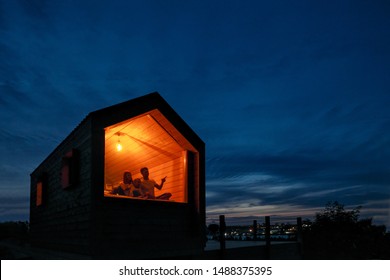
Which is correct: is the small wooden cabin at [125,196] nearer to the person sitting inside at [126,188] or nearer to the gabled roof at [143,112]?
the gabled roof at [143,112]

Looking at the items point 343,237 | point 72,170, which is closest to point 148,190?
point 72,170

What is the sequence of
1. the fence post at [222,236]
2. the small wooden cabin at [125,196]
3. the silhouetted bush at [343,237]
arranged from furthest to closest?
the silhouetted bush at [343,237] < the fence post at [222,236] < the small wooden cabin at [125,196]

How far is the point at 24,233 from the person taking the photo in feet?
68.3

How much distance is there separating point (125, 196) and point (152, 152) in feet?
10.2

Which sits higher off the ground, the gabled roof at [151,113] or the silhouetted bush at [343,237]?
the gabled roof at [151,113]

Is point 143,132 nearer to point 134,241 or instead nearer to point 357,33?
point 134,241

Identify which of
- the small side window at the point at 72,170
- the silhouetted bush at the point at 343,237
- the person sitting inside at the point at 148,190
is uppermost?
the small side window at the point at 72,170

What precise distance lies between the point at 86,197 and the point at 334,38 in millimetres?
13795

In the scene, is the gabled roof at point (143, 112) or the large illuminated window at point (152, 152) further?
the large illuminated window at point (152, 152)

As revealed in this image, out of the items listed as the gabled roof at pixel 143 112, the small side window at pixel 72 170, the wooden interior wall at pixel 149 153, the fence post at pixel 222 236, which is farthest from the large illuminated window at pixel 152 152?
the fence post at pixel 222 236

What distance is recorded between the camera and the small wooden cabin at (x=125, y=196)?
25.9 ft

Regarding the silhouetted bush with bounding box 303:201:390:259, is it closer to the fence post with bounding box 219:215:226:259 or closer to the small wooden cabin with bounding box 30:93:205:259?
the fence post with bounding box 219:215:226:259

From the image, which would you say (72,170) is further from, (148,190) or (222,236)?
(222,236)
